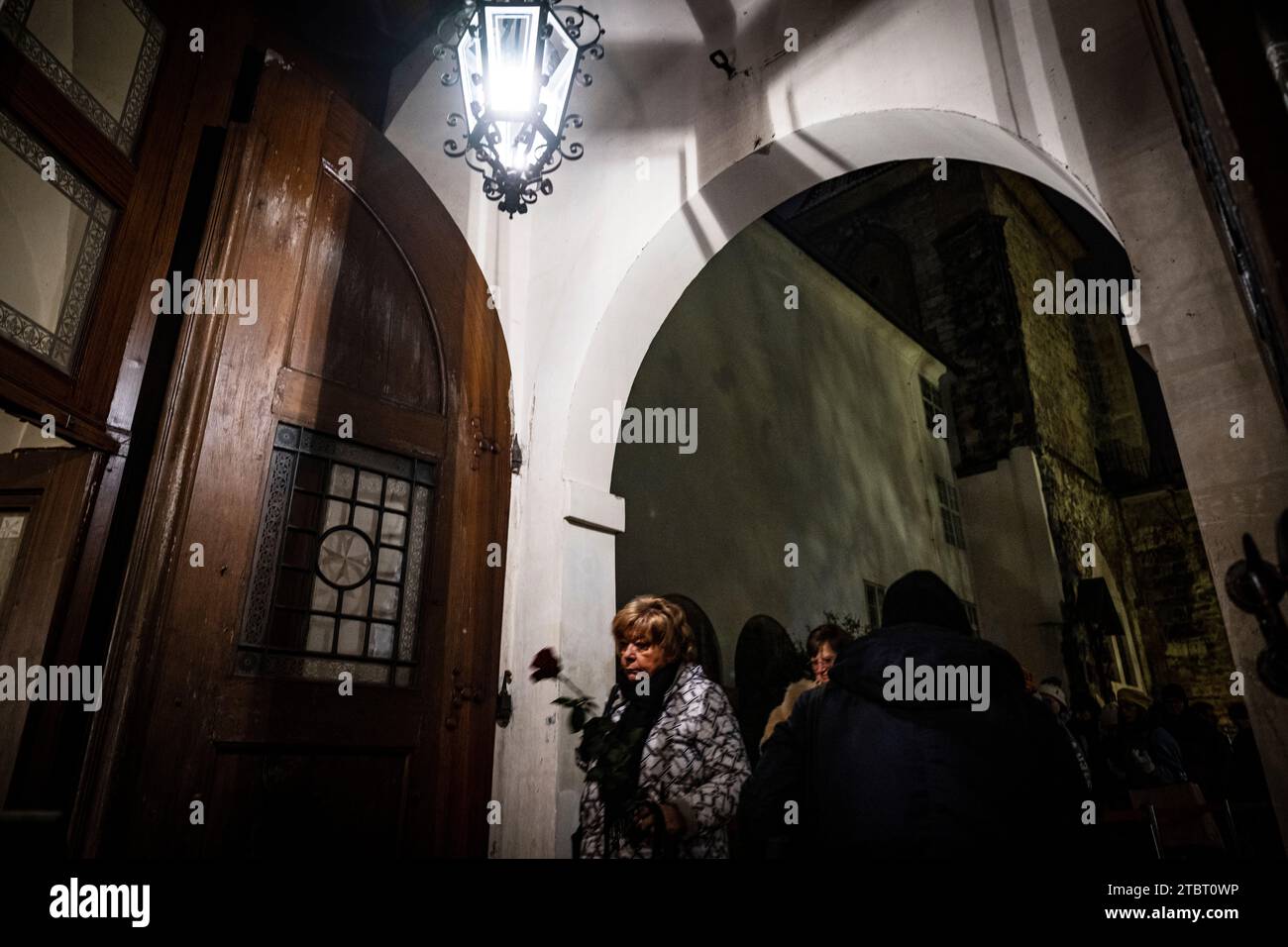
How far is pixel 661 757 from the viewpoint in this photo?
256 centimetres

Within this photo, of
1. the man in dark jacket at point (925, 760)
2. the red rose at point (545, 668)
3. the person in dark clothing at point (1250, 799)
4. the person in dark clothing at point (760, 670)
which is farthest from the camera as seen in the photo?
the person in dark clothing at point (760, 670)

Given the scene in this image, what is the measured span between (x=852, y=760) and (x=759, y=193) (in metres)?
2.76

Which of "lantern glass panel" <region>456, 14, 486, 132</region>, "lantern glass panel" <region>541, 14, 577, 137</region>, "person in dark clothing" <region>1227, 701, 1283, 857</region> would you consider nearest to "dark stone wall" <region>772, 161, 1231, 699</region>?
"person in dark clothing" <region>1227, 701, 1283, 857</region>

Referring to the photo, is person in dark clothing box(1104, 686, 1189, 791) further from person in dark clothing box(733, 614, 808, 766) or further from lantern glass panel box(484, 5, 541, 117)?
lantern glass panel box(484, 5, 541, 117)

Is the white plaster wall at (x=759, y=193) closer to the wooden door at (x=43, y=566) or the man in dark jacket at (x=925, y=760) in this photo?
the man in dark jacket at (x=925, y=760)

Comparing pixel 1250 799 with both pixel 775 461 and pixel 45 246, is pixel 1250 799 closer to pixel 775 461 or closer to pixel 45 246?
pixel 775 461

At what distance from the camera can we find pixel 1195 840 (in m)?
3.87

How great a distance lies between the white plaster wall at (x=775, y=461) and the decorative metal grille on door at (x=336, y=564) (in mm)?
2986

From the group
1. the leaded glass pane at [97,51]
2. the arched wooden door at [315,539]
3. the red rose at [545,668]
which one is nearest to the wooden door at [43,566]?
the arched wooden door at [315,539]

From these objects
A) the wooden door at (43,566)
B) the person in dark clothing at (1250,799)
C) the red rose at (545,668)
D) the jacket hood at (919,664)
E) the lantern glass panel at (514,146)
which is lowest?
the person in dark clothing at (1250,799)

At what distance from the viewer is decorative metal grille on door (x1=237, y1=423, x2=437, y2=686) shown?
2764 millimetres

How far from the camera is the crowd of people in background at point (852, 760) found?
1.73 metres

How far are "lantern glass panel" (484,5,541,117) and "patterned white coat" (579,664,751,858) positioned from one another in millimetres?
2270

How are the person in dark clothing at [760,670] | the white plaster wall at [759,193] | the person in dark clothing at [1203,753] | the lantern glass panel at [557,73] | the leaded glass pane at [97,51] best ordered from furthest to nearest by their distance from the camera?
1. the person in dark clothing at [760,670]
2. the person in dark clothing at [1203,753]
3. the lantern glass panel at [557,73]
4. the leaded glass pane at [97,51]
5. the white plaster wall at [759,193]
